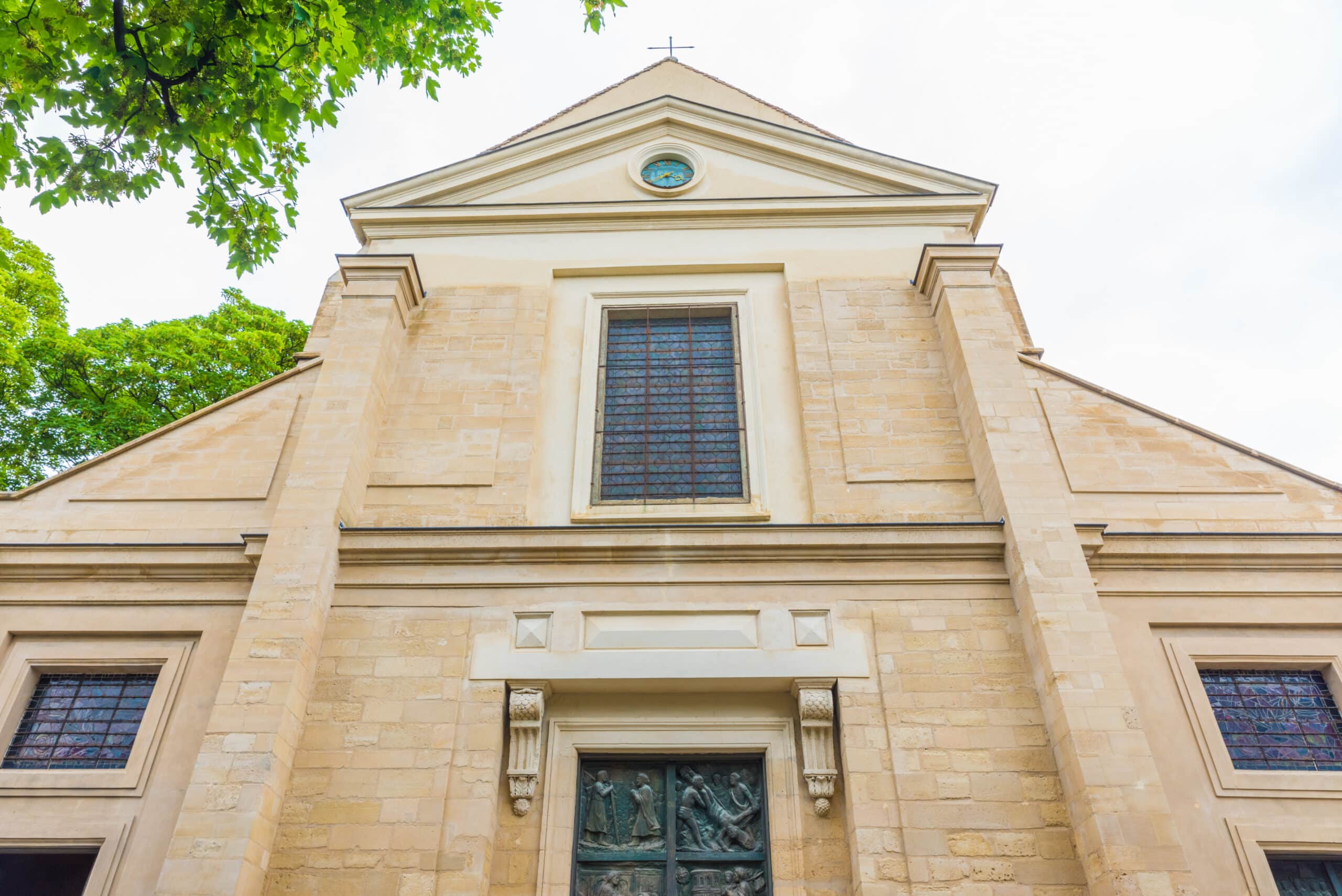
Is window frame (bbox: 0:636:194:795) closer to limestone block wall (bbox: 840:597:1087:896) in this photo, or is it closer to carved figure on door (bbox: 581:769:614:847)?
carved figure on door (bbox: 581:769:614:847)

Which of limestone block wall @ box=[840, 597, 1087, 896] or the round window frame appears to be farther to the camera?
the round window frame

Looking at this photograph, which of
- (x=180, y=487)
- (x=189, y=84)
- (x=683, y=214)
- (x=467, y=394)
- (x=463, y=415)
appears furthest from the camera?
(x=683, y=214)

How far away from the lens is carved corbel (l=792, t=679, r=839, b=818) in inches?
285

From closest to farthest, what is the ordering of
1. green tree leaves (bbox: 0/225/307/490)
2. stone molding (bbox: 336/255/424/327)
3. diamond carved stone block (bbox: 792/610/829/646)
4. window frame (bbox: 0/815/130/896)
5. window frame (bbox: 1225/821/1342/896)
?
1. window frame (bbox: 1225/821/1342/896)
2. window frame (bbox: 0/815/130/896)
3. diamond carved stone block (bbox: 792/610/829/646)
4. stone molding (bbox: 336/255/424/327)
5. green tree leaves (bbox: 0/225/307/490)

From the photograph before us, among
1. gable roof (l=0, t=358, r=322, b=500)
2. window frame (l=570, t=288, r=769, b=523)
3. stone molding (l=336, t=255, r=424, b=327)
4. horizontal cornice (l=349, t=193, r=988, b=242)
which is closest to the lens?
window frame (l=570, t=288, r=769, b=523)

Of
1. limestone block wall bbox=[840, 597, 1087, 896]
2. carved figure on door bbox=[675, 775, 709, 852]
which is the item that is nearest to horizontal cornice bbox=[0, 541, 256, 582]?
carved figure on door bbox=[675, 775, 709, 852]

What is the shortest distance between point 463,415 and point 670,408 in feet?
7.16

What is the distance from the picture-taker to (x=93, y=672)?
8.12m

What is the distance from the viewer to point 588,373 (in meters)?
10.1

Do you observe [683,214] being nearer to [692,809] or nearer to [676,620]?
[676,620]

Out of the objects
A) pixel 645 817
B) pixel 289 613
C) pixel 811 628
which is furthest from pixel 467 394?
pixel 645 817

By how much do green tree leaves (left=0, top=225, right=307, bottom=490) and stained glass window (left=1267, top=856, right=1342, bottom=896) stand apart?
710 inches

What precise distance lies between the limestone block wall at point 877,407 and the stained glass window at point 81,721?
627 cm

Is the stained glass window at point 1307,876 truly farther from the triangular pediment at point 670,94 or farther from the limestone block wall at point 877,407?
the triangular pediment at point 670,94
